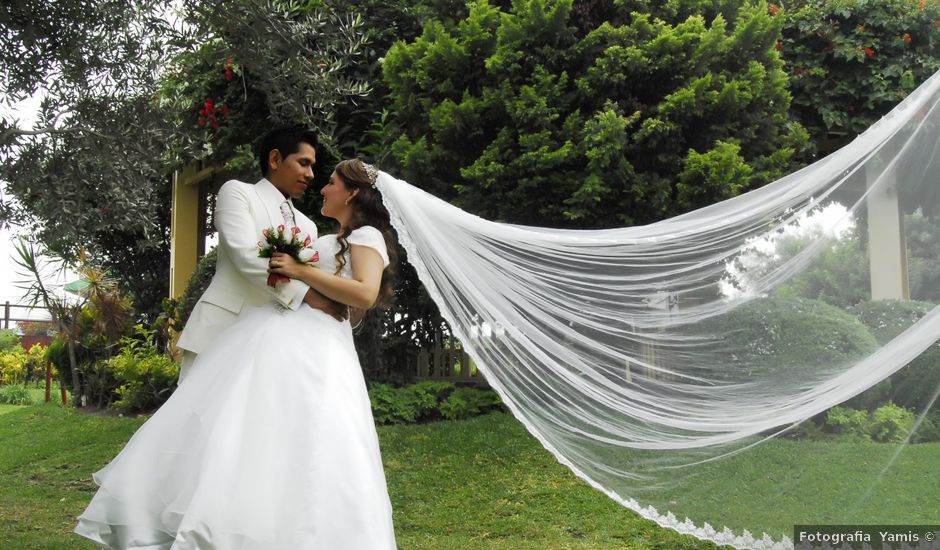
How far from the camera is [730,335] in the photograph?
4145 mm

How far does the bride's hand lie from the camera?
3.25 metres

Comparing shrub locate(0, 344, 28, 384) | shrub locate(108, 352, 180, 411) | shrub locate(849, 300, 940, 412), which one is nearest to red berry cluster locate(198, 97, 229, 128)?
shrub locate(108, 352, 180, 411)

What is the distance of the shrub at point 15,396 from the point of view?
1345 cm

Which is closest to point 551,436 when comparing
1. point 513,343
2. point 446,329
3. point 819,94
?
point 513,343

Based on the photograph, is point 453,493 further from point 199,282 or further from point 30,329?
point 30,329

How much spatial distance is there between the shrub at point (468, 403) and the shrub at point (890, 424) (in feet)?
17.6

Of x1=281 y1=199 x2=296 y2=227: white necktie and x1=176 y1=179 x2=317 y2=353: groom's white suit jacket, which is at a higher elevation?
x1=281 y1=199 x2=296 y2=227: white necktie

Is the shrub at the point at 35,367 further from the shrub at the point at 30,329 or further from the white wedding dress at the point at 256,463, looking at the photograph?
the white wedding dress at the point at 256,463

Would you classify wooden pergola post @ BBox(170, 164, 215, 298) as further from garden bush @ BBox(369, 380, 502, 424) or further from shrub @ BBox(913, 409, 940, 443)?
shrub @ BBox(913, 409, 940, 443)

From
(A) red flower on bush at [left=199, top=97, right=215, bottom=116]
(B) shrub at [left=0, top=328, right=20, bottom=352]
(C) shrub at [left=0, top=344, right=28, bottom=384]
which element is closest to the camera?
(A) red flower on bush at [left=199, top=97, right=215, bottom=116]

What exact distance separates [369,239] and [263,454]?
980 mm

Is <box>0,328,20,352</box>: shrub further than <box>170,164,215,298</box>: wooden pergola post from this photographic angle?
Yes

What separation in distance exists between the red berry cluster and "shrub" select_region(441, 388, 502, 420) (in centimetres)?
381

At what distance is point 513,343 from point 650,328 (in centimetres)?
69
